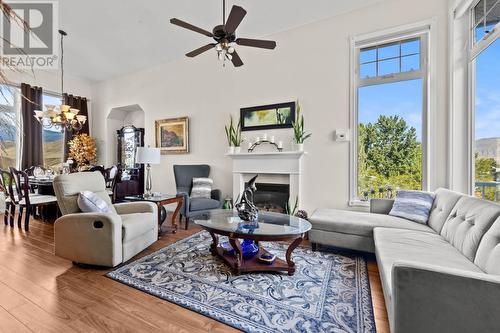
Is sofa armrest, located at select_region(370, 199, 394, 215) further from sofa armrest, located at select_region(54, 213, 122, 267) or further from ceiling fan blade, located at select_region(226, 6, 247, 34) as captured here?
sofa armrest, located at select_region(54, 213, 122, 267)

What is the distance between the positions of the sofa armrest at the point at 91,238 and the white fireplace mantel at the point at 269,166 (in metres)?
2.38

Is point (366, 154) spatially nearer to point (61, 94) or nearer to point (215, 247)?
point (215, 247)

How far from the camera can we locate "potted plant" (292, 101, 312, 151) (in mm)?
3936

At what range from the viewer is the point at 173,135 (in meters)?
5.46

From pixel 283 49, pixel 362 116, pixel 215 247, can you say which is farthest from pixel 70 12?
pixel 362 116

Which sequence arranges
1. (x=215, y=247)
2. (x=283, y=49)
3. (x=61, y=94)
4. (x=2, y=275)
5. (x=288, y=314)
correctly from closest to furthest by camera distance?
(x=288, y=314) → (x=2, y=275) → (x=215, y=247) → (x=283, y=49) → (x=61, y=94)

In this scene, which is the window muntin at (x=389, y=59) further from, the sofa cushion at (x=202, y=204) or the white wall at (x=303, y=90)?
the sofa cushion at (x=202, y=204)

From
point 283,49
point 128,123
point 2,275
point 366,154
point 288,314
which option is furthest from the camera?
point 128,123

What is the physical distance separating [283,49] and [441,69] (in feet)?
7.71

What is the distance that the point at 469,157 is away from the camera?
2.94 m

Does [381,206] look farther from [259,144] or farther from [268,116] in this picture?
[268,116]

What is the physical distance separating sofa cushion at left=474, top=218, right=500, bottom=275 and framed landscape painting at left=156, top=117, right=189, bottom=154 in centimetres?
476

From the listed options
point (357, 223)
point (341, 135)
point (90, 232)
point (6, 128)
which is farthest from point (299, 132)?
point (6, 128)

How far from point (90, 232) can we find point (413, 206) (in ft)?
11.8
